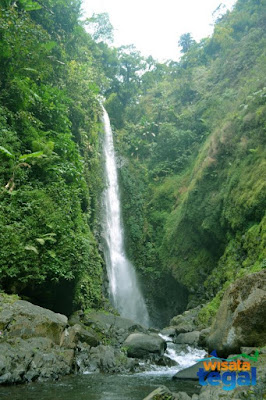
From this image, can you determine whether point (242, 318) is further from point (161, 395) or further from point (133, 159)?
point (133, 159)

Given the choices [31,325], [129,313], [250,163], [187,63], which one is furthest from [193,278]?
[187,63]

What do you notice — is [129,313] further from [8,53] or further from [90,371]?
[8,53]

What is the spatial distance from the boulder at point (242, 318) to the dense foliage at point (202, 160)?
3555mm

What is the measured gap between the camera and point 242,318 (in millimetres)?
6137

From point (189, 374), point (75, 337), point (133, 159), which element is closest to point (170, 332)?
point (189, 374)

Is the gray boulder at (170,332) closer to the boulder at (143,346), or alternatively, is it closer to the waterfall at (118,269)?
the boulder at (143,346)

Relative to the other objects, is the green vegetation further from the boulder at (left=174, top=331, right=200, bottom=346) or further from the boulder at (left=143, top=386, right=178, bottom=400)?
the boulder at (left=143, top=386, right=178, bottom=400)

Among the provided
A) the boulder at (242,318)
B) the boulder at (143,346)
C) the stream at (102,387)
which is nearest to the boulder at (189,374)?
the stream at (102,387)

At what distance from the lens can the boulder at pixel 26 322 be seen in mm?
6117

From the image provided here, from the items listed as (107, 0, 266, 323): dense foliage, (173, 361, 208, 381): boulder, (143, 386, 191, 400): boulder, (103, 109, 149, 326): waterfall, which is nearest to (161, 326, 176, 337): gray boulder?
(107, 0, 266, 323): dense foliage

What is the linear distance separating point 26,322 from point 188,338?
5.99 meters

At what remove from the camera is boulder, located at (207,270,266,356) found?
5.97 metres

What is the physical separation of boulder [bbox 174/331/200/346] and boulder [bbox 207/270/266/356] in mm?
3426

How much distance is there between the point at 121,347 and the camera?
8.80 m
